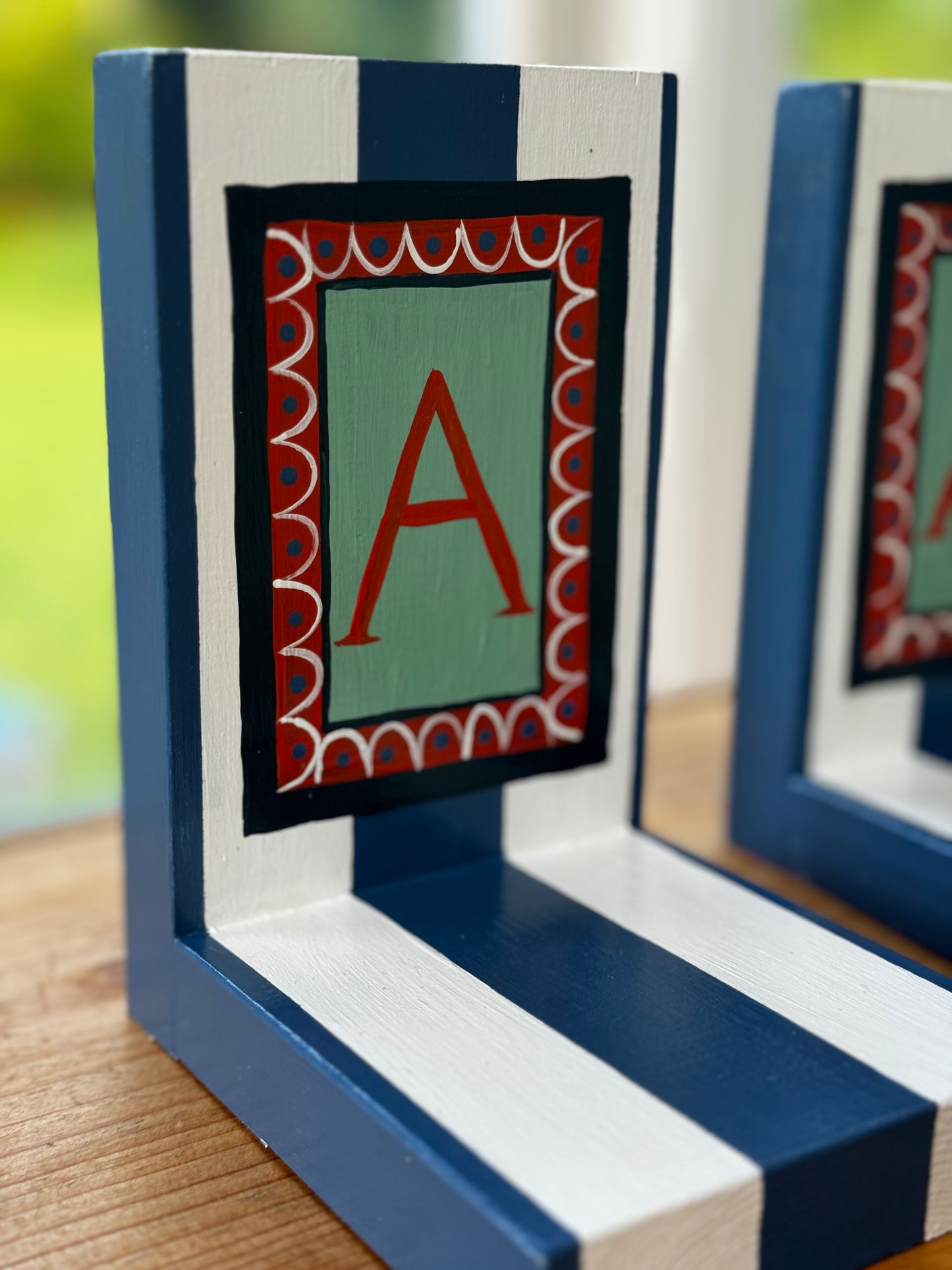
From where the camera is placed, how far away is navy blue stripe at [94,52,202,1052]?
0.57m

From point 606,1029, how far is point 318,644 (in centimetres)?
19

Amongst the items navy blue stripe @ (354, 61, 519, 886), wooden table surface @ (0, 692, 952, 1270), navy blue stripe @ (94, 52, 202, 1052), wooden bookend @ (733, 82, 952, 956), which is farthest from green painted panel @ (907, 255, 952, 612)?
navy blue stripe @ (94, 52, 202, 1052)

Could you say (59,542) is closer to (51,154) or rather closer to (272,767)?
(51,154)

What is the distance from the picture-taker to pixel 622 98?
0.66 metres

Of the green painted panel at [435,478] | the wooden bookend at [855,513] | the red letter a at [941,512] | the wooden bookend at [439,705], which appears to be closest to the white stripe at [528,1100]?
A: the wooden bookend at [439,705]

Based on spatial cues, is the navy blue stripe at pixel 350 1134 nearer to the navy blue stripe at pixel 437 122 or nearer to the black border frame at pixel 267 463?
the black border frame at pixel 267 463

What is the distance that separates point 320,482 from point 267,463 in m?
0.02

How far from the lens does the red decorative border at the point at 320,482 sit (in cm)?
61

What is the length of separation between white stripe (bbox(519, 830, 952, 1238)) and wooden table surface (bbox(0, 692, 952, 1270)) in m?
0.06

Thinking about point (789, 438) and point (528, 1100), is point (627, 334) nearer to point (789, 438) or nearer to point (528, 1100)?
point (789, 438)

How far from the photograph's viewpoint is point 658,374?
71 cm

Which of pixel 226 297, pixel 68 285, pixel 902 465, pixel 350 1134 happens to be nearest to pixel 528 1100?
pixel 350 1134

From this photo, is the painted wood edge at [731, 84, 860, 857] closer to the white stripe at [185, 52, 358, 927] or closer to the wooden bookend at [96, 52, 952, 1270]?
the wooden bookend at [96, 52, 952, 1270]

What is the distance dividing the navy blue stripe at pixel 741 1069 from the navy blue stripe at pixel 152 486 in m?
0.10
